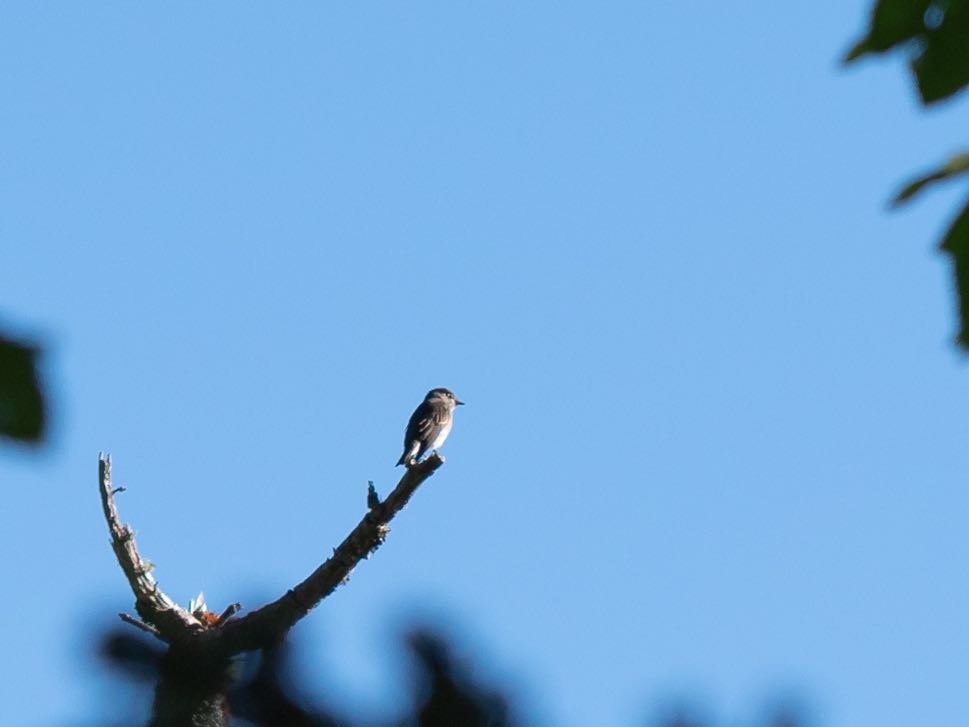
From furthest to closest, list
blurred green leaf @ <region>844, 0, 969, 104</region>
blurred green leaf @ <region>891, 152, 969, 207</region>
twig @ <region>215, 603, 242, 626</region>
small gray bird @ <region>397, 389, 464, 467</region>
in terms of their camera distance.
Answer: small gray bird @ <region>397, 389, 464, 467</region>, twig @ <region>215, 603, 242, 626</region>, blurred green leaf @ <region>844, 0, 969, 104</region>, blurred green leaf @ <region>891, 152, 969, 207</region>

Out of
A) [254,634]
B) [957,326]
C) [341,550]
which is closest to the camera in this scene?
[957,326]

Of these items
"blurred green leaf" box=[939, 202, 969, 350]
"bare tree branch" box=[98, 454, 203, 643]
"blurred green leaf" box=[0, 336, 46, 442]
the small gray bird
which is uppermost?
the small gray bird

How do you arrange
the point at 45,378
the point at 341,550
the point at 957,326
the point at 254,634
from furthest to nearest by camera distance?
the point at 341,550 → the point at 254,634 → the point at 957,326 → the point at 45,378

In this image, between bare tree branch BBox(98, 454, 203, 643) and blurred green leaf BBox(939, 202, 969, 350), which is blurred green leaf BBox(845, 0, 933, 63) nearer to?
blurred green leaf BBox(939, 202, 969, 350)

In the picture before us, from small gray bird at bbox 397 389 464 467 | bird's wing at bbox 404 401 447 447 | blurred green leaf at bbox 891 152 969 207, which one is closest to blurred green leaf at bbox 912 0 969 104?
blurred green leaf at bbox 891 152 969 207

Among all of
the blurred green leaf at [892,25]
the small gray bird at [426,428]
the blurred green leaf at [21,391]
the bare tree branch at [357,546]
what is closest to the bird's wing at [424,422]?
the small gray bird at [426,428]

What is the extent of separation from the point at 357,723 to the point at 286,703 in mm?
57

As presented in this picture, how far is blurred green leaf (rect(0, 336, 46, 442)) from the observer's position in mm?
573

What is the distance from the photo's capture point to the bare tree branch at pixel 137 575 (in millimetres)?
7746

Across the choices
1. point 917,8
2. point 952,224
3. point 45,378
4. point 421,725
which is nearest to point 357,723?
point 421,725

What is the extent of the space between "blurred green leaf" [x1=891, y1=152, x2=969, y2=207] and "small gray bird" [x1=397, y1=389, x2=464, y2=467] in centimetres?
1299

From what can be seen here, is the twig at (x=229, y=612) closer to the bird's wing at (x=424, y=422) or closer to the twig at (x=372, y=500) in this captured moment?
the twig at (x=372, y=500)

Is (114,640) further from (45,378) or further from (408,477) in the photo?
(408,477)

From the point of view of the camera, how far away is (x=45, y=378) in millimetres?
582
